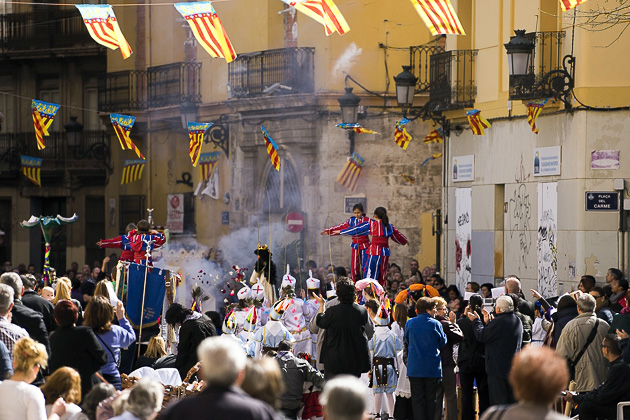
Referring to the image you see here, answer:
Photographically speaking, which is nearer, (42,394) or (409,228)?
(42,394)

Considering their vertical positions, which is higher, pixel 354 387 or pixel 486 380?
pixel 354 387

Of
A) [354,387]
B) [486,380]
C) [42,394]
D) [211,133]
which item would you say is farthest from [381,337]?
[211,133]

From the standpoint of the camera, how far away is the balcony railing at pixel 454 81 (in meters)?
22.7

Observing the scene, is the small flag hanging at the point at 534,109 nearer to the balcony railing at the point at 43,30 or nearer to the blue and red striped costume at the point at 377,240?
the blue and red striped costume at the point at 377,240

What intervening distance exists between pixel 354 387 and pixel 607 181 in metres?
13.2

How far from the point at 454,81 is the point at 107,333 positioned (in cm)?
1374

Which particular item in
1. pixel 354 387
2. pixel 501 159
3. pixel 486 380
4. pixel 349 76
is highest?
pixel 349 76

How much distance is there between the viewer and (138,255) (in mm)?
17609

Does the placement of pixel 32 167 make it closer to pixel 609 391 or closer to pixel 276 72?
pixel 276 72

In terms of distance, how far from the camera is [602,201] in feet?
61.2

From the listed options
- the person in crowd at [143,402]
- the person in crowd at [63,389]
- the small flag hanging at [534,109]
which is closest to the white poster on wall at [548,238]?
the small flag hanging at [534,109]

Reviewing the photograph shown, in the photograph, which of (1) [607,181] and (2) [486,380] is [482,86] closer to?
(1) [607,181]

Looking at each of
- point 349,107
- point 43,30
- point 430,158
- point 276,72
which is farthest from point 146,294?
point 43,30

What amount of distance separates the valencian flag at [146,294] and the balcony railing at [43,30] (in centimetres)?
1997
